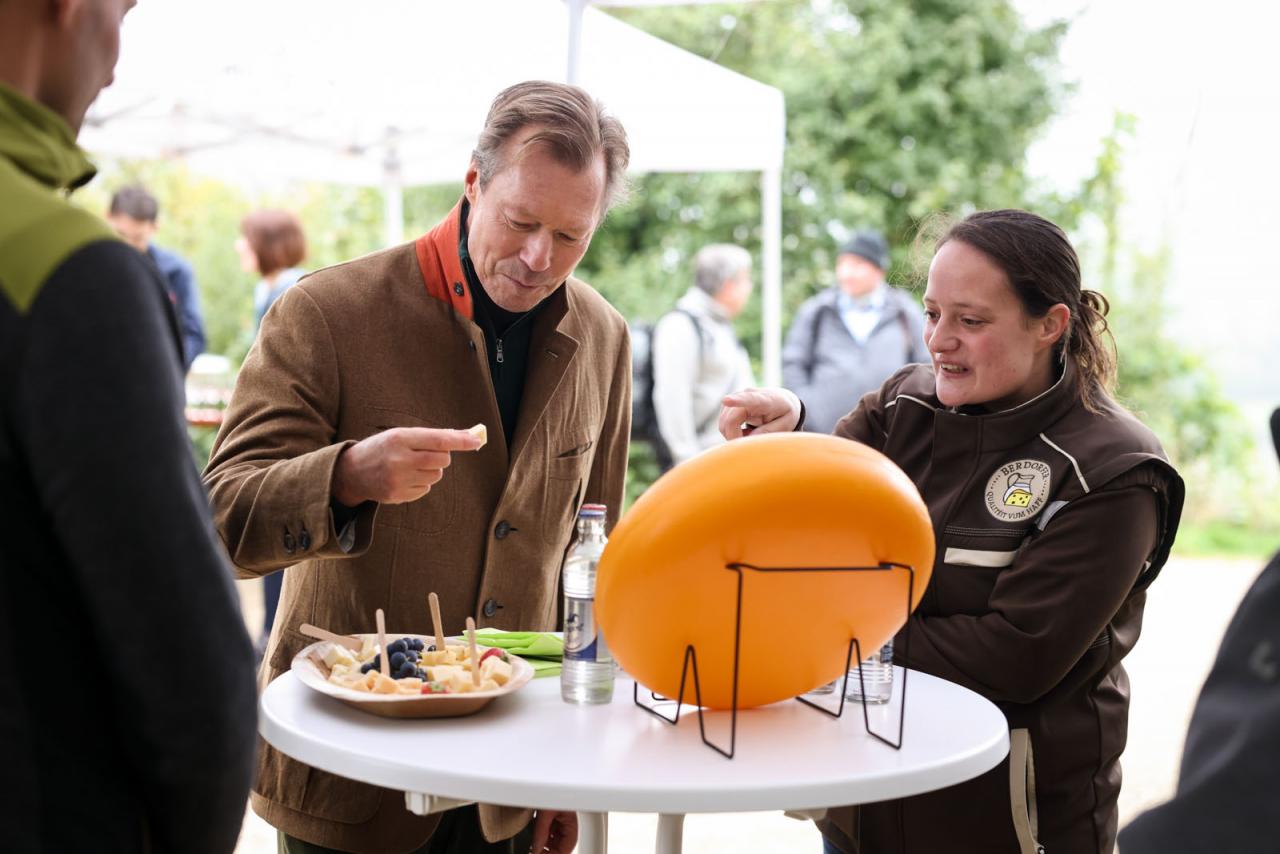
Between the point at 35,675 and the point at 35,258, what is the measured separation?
36 centimetres

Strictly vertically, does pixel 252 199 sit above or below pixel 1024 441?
below

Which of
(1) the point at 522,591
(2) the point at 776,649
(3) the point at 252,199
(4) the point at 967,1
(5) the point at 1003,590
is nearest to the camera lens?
(2) the point at 776,649

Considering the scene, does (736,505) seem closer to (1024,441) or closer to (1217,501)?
(1024,441)

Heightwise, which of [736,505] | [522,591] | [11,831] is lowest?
[522,591]

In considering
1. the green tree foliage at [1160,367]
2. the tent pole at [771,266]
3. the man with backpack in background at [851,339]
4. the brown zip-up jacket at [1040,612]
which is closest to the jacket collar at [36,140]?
the brown zip-up jacket at [1040,612]

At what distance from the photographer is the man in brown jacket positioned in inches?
79.5

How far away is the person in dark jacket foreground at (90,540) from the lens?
3.45 ft

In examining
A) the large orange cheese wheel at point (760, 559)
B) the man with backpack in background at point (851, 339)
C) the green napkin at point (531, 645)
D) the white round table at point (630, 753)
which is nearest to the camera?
the white round table at point (630, 753)

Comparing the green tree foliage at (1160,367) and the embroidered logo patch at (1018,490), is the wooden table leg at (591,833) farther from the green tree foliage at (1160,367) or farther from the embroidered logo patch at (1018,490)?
the green tree foliage at (1160,367)

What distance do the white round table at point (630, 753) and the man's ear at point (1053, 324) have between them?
73cm

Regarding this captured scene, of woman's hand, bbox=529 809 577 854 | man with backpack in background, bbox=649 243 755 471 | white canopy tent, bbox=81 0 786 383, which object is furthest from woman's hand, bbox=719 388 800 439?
man with backpack in background, bbox=649 243 755 471

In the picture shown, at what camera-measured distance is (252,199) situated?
1475 centimetres

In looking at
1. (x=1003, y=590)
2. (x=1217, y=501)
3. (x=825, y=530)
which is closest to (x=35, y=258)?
(x=825, y=530)

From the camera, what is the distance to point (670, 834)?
5.89 ft
